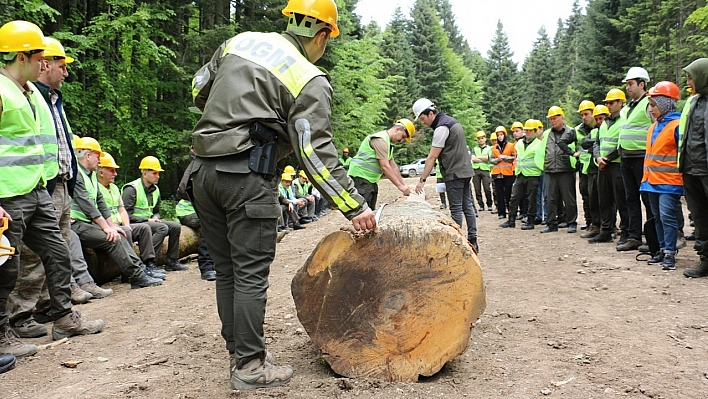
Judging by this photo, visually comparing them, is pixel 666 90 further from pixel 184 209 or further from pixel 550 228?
pixel 184 209

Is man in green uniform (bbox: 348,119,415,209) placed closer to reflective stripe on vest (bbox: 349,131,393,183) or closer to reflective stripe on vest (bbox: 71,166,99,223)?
reflective stripe on vest (bbox: 349,131,393,183)

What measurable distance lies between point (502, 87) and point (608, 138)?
4591 cm

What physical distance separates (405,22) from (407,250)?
43669 mm

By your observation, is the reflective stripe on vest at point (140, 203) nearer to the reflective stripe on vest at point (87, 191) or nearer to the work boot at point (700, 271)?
the reflective stripe on vest at point (87, 191)

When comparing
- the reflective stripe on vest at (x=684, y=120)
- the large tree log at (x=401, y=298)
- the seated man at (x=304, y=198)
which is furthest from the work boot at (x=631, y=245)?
the seated man at (x=304, y=198)

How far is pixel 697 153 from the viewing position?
5.50 metres

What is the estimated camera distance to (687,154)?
5.62 metres

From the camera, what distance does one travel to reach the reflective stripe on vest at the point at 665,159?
6.07m

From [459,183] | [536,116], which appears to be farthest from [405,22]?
[459,183]

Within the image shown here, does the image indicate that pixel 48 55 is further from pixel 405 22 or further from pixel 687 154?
pixel 405 22

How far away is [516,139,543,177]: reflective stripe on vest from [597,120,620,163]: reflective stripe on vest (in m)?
2.31

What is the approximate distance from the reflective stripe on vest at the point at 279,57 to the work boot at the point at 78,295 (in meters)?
3.80

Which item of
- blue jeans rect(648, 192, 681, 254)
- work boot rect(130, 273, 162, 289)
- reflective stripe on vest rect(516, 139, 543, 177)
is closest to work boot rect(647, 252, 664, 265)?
blue jeans rect(648, 192, 681, 254)

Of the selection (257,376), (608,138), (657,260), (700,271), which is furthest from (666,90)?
(257,376)
